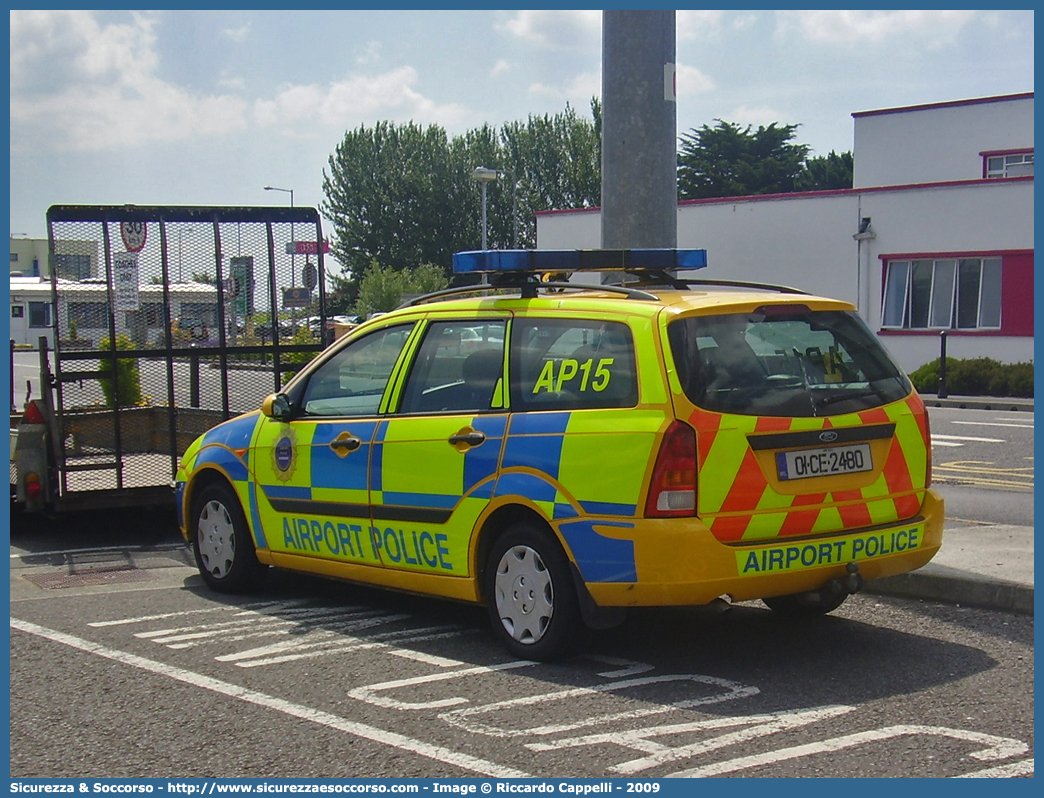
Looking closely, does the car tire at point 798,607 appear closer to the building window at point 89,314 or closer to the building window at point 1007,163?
the building window at point 89,314

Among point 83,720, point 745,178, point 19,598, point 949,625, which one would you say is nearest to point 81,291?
point 19,598

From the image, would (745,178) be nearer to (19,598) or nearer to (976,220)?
(976,220)

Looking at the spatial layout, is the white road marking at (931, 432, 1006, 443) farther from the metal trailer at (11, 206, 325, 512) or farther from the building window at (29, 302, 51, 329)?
the building window at (29, 302, 51, 329)

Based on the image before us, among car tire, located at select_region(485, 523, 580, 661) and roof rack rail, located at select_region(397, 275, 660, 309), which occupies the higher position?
roof rack rail, located at select_region(397, 275, 660, 309)

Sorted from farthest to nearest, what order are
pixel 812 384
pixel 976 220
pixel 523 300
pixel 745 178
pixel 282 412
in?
pixel 745 178
pixel 976 220
pixel 282 412
pixel 523 300
pixel 812 384

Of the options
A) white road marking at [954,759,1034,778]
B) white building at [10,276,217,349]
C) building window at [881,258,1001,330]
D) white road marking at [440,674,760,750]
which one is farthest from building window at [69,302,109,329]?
building window at [881,258,1001,330]

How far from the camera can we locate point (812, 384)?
5.87 metres

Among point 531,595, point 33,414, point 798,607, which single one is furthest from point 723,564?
point 33,414

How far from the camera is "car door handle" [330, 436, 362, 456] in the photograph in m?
6.91

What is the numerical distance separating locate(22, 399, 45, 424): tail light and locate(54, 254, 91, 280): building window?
0.99m

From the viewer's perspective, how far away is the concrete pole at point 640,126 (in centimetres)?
868

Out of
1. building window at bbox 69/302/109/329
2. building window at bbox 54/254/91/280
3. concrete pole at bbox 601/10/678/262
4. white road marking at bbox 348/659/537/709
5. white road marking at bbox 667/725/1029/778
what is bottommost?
white road marking at bbox 348/659/537/709

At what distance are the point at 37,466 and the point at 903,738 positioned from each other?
6.84 metres

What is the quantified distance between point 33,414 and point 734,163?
58.2 meters
